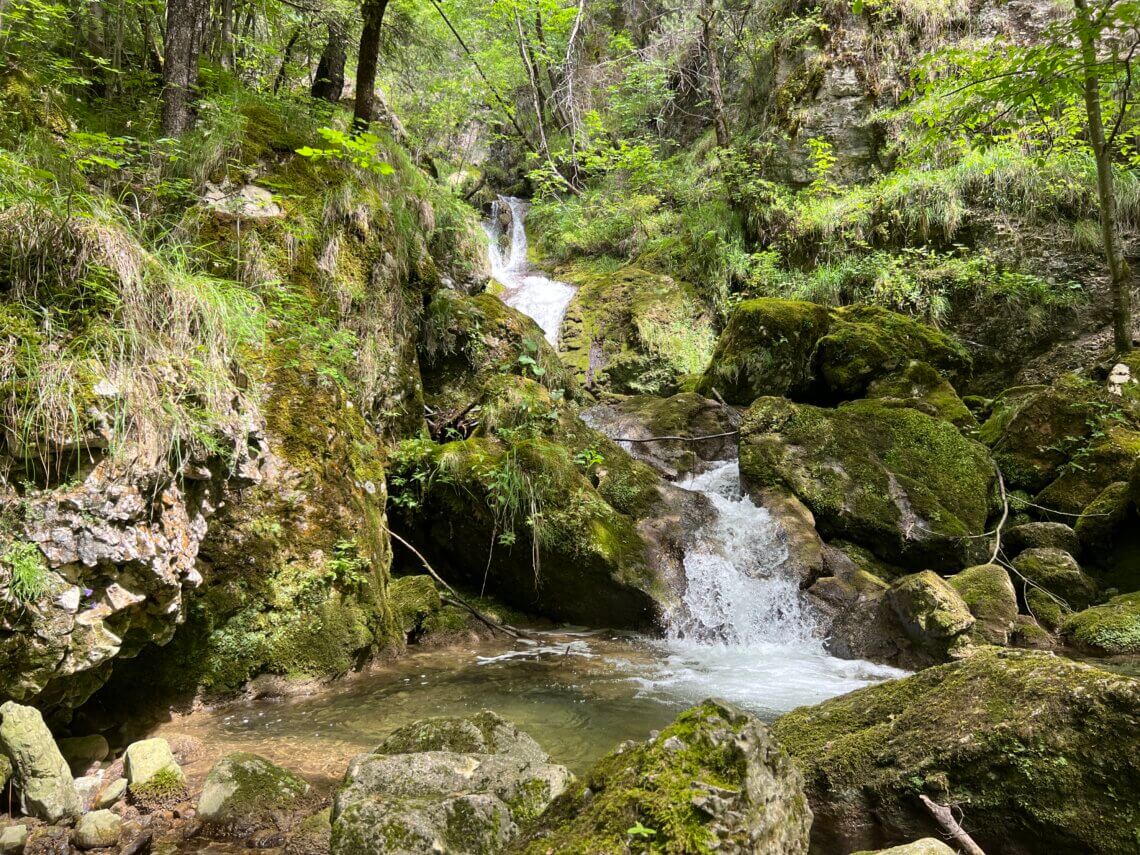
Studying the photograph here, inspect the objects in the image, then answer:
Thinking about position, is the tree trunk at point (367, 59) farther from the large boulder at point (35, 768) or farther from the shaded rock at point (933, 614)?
the shaded rock at point (933, 614)

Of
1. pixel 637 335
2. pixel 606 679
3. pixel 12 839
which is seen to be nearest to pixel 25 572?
pixel 12 839

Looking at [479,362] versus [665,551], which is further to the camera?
[479,362]

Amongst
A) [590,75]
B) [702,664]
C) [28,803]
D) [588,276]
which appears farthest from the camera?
[588,276]

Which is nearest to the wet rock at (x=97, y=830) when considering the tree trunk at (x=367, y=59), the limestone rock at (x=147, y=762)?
the limestone rock at (x=147, y=762)

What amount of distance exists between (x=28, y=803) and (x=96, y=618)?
76 cm

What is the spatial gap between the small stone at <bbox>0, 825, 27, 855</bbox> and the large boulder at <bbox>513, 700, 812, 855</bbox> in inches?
77.3

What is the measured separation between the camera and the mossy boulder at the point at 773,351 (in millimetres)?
9852

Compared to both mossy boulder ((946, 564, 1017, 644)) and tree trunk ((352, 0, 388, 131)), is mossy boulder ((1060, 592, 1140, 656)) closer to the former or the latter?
mossy boulder ((946, 564, 1017, 644))

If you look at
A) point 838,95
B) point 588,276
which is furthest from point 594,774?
point 838,95

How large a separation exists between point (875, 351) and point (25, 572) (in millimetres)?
9734

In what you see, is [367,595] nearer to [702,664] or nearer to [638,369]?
[702,664]

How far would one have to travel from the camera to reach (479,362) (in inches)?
324

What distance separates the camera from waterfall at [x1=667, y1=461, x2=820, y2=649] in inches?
245

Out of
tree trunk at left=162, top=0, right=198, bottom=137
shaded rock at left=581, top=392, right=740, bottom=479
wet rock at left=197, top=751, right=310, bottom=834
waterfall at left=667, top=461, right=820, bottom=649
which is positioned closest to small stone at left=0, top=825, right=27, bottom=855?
wet rock at left=197, top=751, right=310, bottom=834
